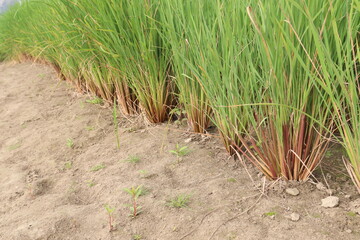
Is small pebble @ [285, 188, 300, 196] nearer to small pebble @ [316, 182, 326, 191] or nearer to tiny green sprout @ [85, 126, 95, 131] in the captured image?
small pebble @ [316, 182, 326, 191]

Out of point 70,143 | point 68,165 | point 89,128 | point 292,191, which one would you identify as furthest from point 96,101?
point 292,191

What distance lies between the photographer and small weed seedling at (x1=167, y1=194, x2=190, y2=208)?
134 centimetres

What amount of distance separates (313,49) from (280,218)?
55 centimetres

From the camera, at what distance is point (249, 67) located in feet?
4.46

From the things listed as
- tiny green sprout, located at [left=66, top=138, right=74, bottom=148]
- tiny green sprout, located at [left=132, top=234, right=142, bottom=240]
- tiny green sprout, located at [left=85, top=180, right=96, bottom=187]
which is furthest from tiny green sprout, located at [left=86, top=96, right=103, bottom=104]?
tiny green sprout, located at [left=132, top=234, right=142, bottom=240]

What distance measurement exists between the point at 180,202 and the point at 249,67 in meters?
0.56

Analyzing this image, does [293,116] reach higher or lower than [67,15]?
lower

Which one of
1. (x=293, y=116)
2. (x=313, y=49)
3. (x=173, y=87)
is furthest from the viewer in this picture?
(x=173, y=87)

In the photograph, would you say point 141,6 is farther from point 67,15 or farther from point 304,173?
point 304,173

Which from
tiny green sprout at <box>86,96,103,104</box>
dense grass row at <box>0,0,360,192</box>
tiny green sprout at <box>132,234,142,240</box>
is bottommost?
tiny green sprout at <box>132,234,142,240</box>

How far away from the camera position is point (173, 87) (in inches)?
81.2

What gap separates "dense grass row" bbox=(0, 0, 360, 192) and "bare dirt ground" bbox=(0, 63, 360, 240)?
0.35 feet

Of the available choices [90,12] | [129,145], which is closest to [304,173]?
[129,145]

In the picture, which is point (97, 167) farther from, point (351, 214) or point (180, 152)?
point (351, 214)
